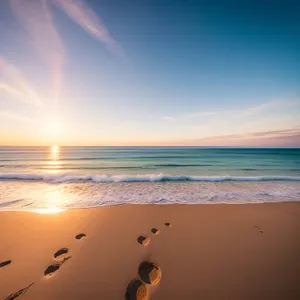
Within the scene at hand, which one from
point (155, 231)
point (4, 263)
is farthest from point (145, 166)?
point (4, 263)

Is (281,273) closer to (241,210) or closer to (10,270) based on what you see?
(241,210)

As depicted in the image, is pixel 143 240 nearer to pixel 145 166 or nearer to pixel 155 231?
pixel 155 231

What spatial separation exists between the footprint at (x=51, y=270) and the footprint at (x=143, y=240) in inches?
67.8

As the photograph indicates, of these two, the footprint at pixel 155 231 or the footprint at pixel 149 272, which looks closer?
the footprint at pixel 149 272

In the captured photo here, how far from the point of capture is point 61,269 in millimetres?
2965

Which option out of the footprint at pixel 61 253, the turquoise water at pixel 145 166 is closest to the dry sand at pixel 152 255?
the footprint at pixel 61 253

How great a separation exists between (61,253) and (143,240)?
1822 millimetres

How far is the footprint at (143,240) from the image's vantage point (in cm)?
374

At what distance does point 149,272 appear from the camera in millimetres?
2924

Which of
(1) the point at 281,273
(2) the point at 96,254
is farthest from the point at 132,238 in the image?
(1) the point at 281,273

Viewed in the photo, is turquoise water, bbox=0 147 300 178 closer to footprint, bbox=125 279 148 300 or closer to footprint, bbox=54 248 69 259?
footprint, bbox=54 248 69 259

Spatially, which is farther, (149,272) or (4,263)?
(4,263)

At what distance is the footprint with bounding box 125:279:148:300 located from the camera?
2.46 m

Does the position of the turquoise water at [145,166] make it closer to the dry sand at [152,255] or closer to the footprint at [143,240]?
the dry sand at [152,255]
